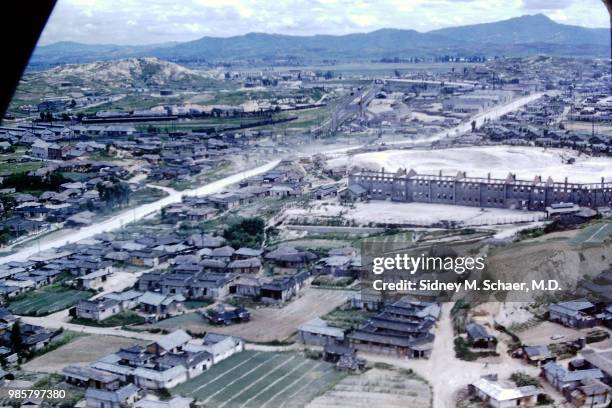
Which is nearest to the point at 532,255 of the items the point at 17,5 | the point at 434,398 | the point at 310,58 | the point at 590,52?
the point at 434,398

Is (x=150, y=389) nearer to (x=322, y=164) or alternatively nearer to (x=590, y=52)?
(x=322, y=164)

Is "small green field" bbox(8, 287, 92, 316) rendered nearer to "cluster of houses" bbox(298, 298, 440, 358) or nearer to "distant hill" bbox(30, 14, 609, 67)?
"cluster of houses" bbox(298, 298, 440, 358)

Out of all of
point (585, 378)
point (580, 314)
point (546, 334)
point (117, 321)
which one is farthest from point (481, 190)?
point (117, 321)

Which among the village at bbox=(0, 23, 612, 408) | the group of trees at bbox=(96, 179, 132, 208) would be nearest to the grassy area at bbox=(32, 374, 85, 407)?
the village at bbox=(0, 23, 612, 408)

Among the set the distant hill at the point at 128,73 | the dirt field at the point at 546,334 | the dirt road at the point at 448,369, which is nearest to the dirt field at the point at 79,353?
the dirt road at the point at 448,369

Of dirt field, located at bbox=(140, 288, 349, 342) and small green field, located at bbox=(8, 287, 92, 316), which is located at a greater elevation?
small green field, located at bbox=(8, 287, 92, 316)

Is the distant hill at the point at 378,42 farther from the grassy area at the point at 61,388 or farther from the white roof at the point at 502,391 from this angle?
the white roof at the point at 502,391
